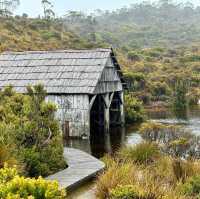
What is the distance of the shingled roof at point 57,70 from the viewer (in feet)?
83.3

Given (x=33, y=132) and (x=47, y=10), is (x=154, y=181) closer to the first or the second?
(x=33, y=132)

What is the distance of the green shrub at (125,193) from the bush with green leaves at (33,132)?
3441 mm

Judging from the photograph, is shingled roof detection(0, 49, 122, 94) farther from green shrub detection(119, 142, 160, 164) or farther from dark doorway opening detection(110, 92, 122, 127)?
green shrub detection(119, 142, 160, 164)

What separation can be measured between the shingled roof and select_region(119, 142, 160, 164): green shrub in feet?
28.7

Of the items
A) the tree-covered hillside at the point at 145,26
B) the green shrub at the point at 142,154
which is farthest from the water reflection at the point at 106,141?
the tree-covered hillside at the point at 145,26

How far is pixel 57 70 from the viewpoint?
26781mm

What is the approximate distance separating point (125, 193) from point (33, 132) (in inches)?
210

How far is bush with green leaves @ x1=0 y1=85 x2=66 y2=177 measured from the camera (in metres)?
14.0

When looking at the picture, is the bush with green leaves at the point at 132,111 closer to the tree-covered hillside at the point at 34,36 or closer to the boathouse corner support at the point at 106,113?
the boathouse corner support at the point at 106,113

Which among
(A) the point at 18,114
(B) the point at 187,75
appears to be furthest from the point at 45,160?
(B) the point at 187,75

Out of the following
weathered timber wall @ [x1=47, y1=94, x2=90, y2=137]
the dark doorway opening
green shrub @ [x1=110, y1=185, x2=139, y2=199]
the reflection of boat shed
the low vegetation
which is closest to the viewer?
green shrub @ [x1=110, y1=185, x2=139, y2=199]

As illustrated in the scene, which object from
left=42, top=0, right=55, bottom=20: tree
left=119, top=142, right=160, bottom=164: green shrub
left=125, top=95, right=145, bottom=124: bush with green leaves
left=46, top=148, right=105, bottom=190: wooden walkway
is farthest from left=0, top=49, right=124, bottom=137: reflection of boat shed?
left=42, top=0, right=55, bottom=20: tree

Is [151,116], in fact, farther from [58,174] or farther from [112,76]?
[58,174]

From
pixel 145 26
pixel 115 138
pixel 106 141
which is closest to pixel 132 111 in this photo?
pixel 115 138
